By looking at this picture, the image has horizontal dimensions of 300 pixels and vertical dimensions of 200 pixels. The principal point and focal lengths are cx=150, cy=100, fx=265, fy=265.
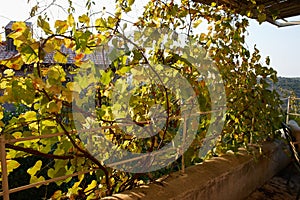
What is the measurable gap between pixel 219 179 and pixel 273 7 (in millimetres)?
2369

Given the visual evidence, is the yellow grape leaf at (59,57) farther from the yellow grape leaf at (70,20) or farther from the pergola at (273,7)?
the pergola at (273,7)

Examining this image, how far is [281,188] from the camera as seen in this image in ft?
8.49

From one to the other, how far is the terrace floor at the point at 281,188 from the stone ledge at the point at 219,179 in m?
0.05

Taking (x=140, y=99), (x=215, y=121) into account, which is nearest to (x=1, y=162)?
(x=140, y=99)

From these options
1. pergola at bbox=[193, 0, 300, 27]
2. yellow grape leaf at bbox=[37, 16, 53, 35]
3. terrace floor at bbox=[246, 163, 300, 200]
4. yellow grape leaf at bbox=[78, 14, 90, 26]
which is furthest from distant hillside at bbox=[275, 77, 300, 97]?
yellow grape leaf at bbox=[37, 16, 53, 35]

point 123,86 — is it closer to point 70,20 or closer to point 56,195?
point 70,20

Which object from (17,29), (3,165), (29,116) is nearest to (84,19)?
(17,29)

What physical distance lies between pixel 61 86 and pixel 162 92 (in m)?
0.80

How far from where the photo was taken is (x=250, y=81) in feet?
7.13

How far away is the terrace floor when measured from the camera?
2390 millimetres

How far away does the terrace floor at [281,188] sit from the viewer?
239 centimetres

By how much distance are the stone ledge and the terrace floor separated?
51mm

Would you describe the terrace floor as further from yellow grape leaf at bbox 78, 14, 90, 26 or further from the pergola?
yellow grape leaf at bbox 78, 14, 90, 26

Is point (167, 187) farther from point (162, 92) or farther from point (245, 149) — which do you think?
point (245, 149)
